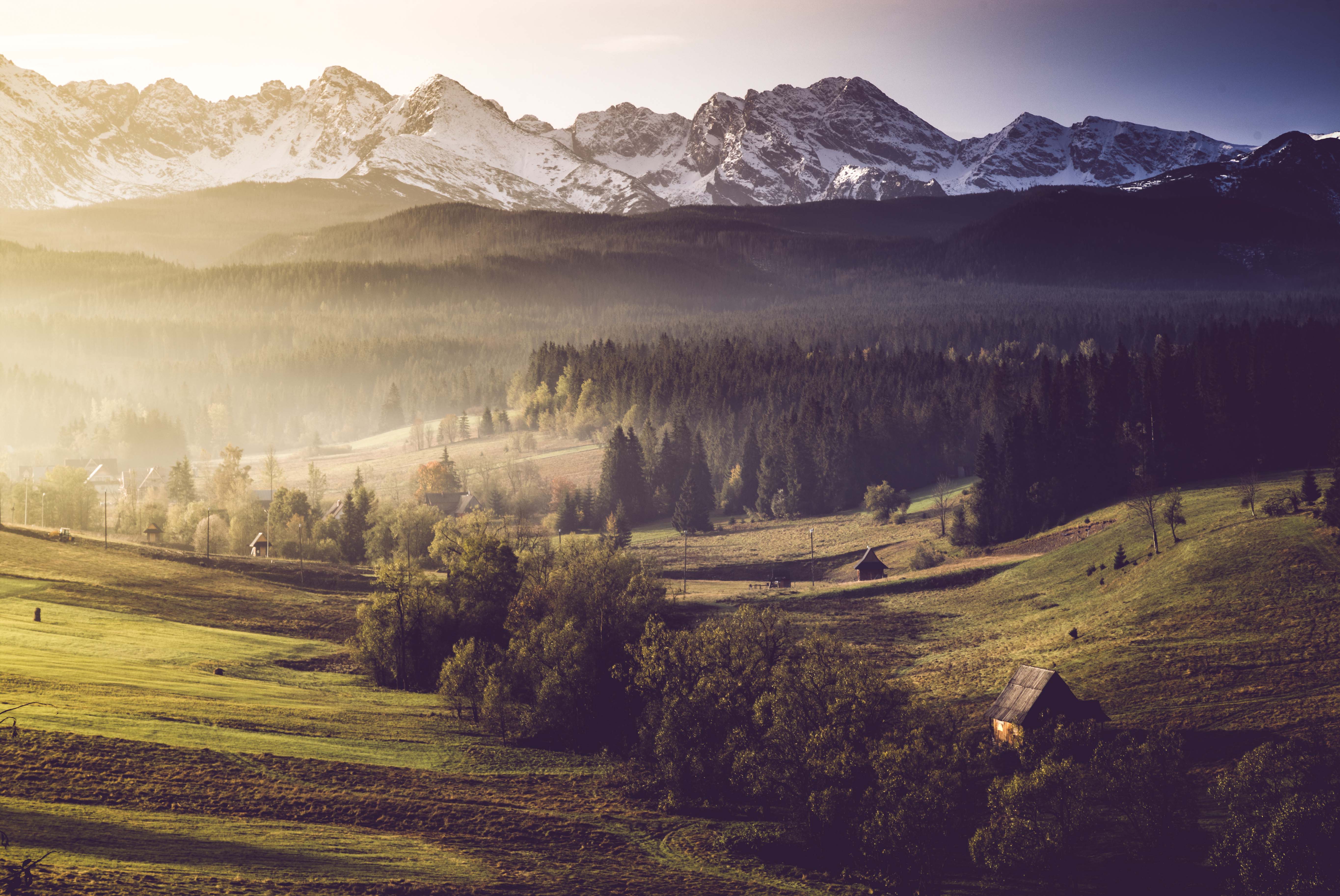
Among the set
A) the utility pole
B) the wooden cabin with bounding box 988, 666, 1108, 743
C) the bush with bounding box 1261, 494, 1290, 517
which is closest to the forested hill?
the bush with bounding box 1261, 494, 1290, 517

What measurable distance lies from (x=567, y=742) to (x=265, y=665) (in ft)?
78.8

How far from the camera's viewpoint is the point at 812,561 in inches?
4870

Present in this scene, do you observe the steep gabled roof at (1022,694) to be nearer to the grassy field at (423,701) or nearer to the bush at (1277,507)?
the grassy field at (423,701)

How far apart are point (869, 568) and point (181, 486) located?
4541 inches

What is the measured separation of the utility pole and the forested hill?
1845 centimetres

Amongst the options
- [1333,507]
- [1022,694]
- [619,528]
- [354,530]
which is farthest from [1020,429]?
[354,530]

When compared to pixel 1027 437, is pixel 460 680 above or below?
below

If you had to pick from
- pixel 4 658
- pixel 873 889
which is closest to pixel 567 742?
pixel 873 889

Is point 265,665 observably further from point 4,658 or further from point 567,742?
point 567,742

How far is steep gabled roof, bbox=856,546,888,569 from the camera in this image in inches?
4542

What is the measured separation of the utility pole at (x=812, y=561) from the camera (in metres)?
116

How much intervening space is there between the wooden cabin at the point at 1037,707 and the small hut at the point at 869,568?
55.0 m

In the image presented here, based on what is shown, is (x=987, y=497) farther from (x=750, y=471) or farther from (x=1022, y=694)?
(x=1022, y=694)

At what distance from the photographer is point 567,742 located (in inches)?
2507
